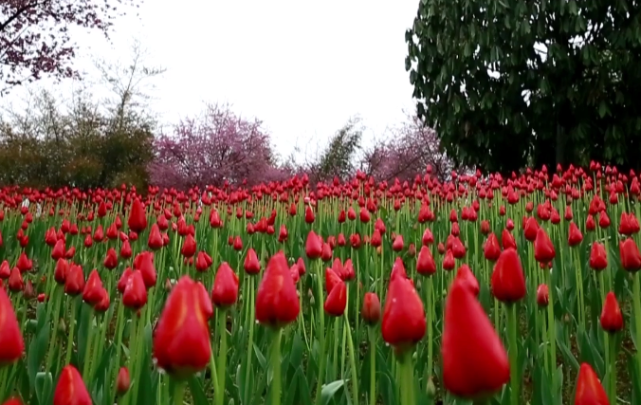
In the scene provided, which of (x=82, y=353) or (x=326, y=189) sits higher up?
(x=326, y=189)

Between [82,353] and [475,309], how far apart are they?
215 cm

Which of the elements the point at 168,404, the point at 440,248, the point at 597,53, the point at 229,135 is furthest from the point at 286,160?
the point at 168,404

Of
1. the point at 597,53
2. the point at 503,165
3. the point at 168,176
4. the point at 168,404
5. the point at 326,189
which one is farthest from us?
the point at 168,176

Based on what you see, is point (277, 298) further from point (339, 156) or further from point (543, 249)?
point (339, 156)

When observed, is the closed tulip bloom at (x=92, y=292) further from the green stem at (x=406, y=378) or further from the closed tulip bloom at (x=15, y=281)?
the green stem at (x=406, y=378)

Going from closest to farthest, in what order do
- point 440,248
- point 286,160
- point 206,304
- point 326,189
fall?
point 206,304
point 440,248
point 326,189
point 286,160

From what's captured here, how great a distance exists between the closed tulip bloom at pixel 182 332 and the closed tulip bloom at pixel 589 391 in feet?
1.72

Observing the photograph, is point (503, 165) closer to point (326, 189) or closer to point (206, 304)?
point (326, 189)

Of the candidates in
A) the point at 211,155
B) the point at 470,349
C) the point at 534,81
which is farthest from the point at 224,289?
the point at 211,155

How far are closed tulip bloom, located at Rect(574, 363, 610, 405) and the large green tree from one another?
11143mm

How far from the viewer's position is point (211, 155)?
63.3 feet

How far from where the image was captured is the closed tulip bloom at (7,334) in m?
0.88

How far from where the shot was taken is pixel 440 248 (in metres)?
3.44

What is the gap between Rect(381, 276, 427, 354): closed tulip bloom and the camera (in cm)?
101
